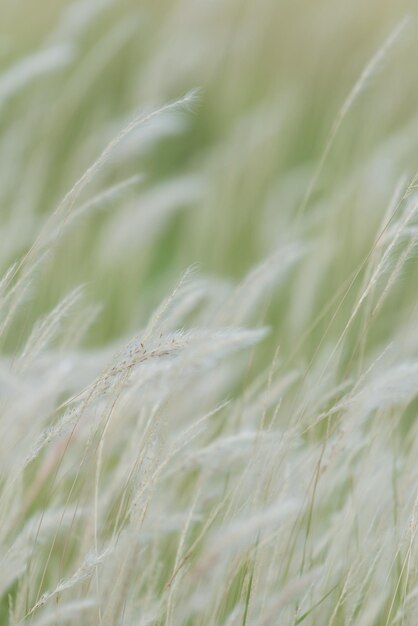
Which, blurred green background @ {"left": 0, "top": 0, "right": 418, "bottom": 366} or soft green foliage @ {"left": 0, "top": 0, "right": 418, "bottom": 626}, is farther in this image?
blurred green background @ {"left": 0, "top": 0, "right": 418, "bottom": 366}

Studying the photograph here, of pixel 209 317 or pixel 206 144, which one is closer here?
pixel 209 317

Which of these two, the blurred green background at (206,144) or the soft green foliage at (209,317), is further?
the blurred green background at (206,144)

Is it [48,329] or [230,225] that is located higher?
[48,329]

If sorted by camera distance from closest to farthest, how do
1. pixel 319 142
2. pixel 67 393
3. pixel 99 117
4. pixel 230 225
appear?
pixel 67 393, pixel 230 225, pixel 99 117, pixel 319 142

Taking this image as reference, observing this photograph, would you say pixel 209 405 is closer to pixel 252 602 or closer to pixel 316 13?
pixel 252 602

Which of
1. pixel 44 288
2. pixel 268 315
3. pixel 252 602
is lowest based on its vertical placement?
pixel 268 315

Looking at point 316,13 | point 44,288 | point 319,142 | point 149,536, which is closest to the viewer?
point 149,536

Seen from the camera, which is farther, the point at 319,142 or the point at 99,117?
the point at 319,142

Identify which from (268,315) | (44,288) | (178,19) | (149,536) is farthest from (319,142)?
(149,536)
